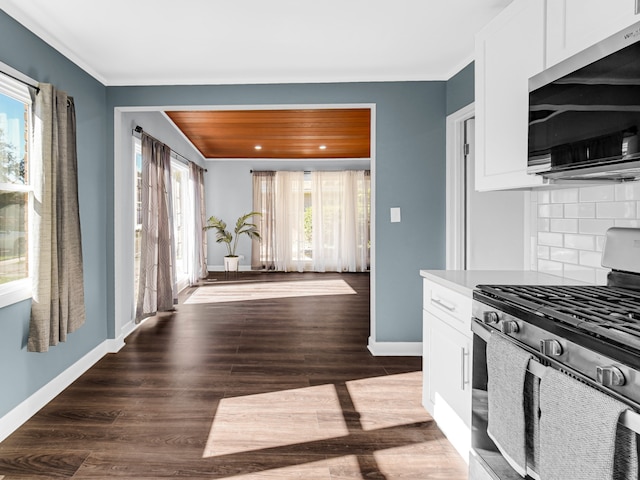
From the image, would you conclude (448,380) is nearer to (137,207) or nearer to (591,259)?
(591,259)

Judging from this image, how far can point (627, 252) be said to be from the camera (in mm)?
1789

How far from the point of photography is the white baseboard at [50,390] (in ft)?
8.18

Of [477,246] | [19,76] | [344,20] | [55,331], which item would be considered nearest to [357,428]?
[477,246]

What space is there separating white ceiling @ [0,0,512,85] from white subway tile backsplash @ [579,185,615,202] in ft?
4.07

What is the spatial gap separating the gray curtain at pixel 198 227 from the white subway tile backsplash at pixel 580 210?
257 inches

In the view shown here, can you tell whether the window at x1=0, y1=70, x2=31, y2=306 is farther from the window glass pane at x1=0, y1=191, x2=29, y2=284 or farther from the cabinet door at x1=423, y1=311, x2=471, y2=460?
the cabinet door at x1=423, y1=311, x2=471, y2=460

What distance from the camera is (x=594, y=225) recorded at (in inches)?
80.4

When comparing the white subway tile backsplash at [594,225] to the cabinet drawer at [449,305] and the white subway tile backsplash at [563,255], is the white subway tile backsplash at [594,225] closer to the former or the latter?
the white subway tile backsplash at [563,255]

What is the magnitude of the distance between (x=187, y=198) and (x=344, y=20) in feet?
18.6

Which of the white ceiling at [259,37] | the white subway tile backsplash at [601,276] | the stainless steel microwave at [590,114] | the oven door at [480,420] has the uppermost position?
the white ceiling at [259,37]

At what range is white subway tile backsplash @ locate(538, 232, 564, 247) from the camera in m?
2.29

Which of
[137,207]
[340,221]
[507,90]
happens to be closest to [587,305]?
[507,90]

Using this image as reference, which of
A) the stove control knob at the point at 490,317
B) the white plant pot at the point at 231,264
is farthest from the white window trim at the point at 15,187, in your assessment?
the white plant pot at the point at 231,264

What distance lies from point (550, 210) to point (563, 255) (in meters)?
0.25
